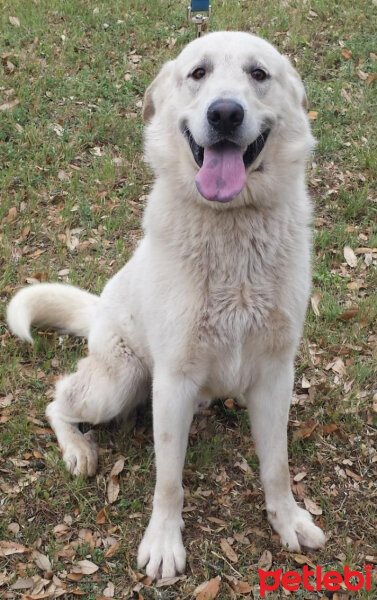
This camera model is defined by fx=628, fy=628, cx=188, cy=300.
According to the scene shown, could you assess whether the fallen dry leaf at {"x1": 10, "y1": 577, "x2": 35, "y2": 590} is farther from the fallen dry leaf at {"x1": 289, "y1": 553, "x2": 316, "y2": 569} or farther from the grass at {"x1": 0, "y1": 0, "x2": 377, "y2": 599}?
the fallen dry leaf at {"x1": 289, "y1": 553, "x2": 316, "y2": 569}

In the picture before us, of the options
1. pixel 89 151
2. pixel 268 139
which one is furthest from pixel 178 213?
pixel 89 151

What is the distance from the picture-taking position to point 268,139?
2434mm

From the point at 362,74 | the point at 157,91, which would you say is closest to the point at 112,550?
the point at 157,91

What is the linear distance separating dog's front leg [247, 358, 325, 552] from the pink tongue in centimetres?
78

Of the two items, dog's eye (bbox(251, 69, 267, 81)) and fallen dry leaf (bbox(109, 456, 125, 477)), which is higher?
dog's eye (bbox(251, 69, 267, 81))

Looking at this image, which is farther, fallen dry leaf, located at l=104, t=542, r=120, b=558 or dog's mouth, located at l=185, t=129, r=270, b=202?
fallen dry leaf, located at l=104, t=542, r=120, b=558

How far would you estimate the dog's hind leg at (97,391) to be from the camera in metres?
3.06

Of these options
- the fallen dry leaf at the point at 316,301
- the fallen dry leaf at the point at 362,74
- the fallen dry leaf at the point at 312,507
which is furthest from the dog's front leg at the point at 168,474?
the fallen dry leaf at the point at 362,74

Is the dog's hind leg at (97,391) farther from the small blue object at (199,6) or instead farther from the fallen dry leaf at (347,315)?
the small blue object at (199,6)

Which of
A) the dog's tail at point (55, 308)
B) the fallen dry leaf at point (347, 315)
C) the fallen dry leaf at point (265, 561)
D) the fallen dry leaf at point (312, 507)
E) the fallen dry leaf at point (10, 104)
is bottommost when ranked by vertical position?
the fallen dry leaf at point (312, 507)

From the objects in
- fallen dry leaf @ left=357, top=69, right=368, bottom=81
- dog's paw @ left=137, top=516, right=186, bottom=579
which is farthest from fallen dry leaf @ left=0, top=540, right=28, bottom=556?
fallen dry leaf @ left=357, top=69, right=368, bottom=81

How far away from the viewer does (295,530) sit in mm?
2799

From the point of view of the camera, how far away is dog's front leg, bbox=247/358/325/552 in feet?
8.70

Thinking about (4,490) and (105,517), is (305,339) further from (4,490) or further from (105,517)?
(4,490)
